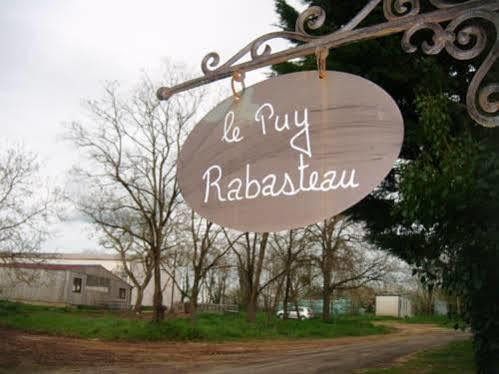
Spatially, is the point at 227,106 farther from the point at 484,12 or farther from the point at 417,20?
the point at 484,12

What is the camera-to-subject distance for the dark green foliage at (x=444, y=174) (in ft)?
19.0

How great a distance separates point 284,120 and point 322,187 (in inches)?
14.6

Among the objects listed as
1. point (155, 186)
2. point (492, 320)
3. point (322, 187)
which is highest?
point (155, 186)

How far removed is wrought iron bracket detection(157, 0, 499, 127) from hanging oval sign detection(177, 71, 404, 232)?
21cm

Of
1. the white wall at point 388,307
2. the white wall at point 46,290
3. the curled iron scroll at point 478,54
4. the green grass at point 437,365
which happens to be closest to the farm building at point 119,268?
the white wall at point 46,290

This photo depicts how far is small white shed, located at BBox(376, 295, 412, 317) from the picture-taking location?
6212cm

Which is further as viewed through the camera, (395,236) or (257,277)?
(257,277)

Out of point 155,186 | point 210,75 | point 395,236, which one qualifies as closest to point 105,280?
point 155,186

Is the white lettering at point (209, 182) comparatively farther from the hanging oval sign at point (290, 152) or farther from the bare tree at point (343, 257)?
the bare tree at point (343, 257)

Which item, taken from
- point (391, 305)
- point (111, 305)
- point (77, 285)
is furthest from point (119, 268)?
point (391, 305)

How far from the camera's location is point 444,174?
5.88 m

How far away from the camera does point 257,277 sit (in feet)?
93.4

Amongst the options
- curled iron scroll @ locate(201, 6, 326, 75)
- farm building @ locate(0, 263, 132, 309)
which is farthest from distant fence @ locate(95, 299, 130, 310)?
curled iron scroll @ locate(201, 6, 326, 75)

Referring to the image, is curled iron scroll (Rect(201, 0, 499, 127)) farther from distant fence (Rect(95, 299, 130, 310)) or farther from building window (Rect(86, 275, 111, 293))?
distant fence (Rect(95, 299, 130, 310))
